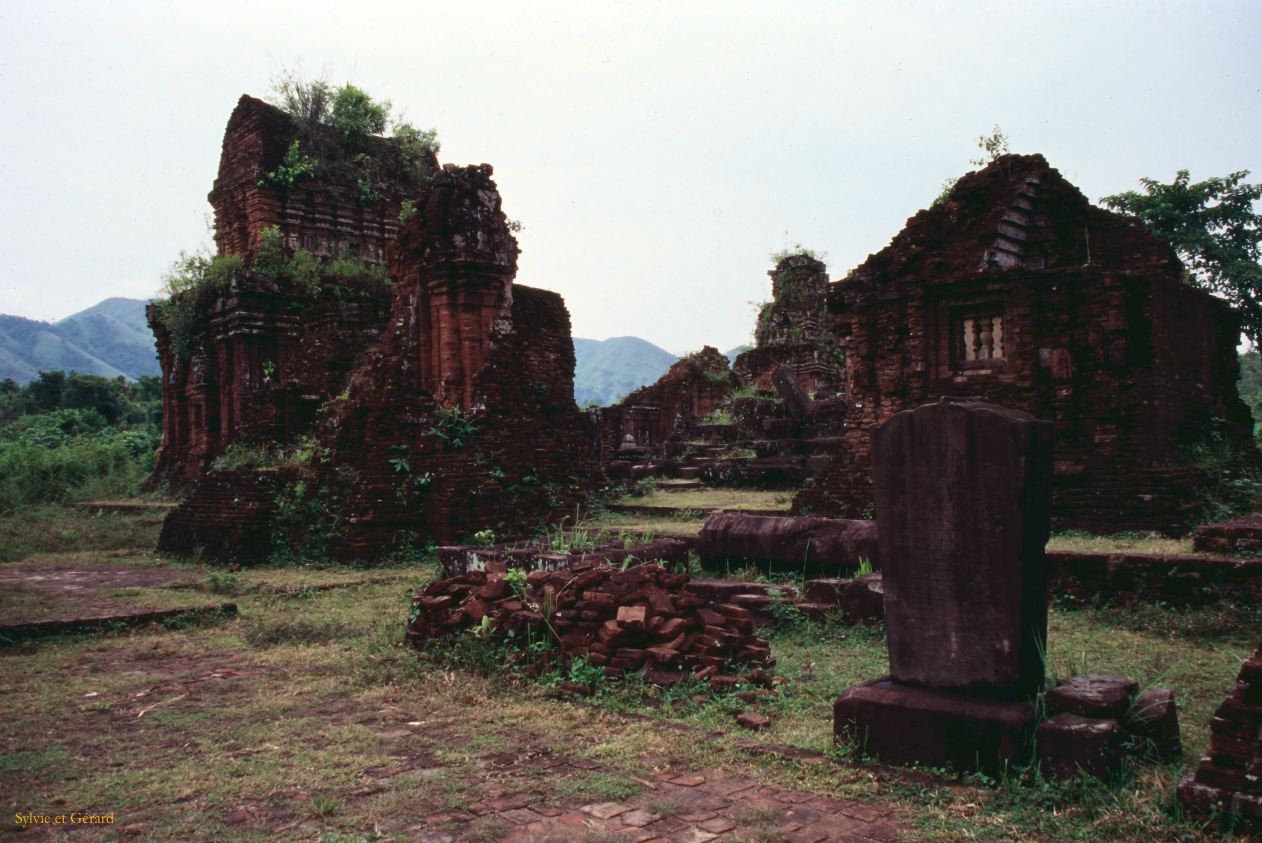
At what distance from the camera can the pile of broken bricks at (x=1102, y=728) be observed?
370 cm

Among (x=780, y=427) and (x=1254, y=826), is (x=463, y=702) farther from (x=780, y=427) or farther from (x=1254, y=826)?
(x=780, y=427)

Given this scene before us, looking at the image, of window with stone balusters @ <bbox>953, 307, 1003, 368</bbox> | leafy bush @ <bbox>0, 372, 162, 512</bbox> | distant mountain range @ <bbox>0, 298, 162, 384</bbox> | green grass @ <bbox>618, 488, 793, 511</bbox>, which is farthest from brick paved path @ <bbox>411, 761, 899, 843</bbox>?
distant mountain range @ <bbox>0, 298, 162, 384</bbox>

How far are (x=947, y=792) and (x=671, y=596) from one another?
2742 millimetres

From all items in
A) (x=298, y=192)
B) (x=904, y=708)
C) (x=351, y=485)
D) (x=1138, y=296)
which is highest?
(x=298, y=192)

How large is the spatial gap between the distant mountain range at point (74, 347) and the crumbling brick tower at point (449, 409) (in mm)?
157005

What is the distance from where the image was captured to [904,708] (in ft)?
13.7

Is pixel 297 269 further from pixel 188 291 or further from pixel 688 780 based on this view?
pixel 688 780

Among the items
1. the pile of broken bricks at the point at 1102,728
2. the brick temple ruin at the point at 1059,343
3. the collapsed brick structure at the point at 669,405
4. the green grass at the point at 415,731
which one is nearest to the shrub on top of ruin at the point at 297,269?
the collapsed brick structure at the point at 669,405

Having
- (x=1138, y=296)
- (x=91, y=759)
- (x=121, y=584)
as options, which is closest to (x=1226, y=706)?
(x=91, y=759)

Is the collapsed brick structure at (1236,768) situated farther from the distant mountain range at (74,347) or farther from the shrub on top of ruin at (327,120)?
the distant mountain range at (74,347)

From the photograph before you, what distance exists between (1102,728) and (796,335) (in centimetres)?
2843

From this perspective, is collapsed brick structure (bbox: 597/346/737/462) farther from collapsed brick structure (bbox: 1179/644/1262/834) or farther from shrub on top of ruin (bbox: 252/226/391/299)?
collapsed brick structure (bbox: 1179/644/1262/834)

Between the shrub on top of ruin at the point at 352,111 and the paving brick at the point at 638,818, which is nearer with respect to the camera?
the paving brick at the point at 638,818

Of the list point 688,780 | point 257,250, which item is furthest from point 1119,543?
point 257,250
